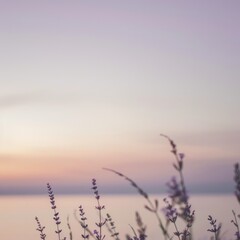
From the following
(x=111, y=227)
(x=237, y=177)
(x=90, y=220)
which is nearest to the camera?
(x=237, y=177)

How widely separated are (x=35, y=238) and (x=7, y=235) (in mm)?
5700

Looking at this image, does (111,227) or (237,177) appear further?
(111,227)

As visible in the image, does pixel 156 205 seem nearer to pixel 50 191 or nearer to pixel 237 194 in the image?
pixel 237 194

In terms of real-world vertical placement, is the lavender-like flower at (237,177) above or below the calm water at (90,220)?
below

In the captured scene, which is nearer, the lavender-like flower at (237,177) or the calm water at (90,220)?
the lavender-like flower at (237,177)

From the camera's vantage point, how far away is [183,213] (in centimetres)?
303

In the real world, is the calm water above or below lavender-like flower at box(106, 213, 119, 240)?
above

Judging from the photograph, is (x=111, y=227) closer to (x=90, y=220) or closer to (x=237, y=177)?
(x=237, y=177)

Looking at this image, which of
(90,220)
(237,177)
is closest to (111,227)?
(237,177)

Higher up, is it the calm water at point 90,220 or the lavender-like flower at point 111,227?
the calm water at point 90,220

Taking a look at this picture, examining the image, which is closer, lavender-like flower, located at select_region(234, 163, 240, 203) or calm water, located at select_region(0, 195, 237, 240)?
lavender-like flower, located at select_region(234, 163, 240, 203)

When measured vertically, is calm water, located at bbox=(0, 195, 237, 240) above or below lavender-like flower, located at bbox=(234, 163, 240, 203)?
above

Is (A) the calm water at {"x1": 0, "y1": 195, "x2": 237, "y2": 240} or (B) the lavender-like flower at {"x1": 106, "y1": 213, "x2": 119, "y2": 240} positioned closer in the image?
(B) the lavender-like flower at {"x1": 106, "y1": 213, "x2": 119, "y2": 240}

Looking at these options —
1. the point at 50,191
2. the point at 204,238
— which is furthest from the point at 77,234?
the point at 204,238
